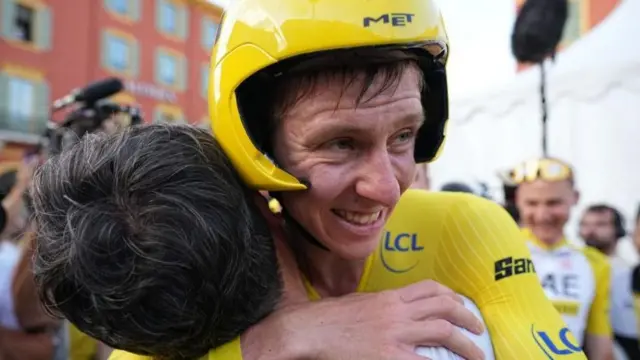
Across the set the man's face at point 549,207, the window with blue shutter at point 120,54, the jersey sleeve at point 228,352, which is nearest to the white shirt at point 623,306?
the man's face at point 549,207

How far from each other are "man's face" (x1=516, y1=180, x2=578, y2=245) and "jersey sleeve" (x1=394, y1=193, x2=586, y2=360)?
2.29 m

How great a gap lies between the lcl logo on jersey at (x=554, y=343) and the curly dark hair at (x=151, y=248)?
0.53 m

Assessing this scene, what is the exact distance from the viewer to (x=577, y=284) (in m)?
3.25

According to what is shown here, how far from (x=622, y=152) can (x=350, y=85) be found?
5.59 meters

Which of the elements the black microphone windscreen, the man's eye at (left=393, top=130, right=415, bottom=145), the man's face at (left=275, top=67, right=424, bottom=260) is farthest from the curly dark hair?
the black microphone windscreen

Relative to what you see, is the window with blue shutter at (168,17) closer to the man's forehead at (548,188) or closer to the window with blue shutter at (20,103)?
the window with blue shutter at (20,103)

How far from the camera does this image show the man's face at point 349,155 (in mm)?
1071

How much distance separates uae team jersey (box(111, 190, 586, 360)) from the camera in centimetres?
117

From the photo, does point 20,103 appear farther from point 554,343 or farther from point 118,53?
point 554,343

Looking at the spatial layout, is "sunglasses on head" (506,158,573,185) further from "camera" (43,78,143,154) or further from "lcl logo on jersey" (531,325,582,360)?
"lcl logo on jersey" (531,325,582,360)

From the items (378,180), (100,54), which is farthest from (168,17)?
(378,180)

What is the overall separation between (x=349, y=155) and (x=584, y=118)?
5.58 meters

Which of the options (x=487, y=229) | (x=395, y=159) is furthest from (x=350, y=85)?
(x=487, y=229)

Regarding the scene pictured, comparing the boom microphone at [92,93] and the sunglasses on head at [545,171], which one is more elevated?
the boom microphone at [92,93]
